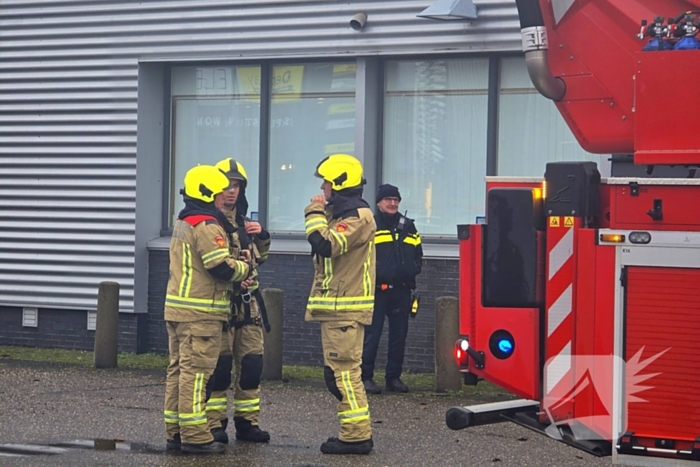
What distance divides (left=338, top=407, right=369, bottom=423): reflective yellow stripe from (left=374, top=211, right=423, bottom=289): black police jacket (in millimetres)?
3005

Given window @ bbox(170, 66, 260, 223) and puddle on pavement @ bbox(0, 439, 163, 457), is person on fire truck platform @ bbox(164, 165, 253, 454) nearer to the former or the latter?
puddle on pavement @ bbox(0, 439, 163, 457)

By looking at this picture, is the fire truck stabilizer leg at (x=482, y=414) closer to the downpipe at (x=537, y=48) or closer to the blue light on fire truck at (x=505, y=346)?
the blue light on fire truck at (x=505, y=346)

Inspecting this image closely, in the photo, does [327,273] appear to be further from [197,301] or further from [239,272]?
[197,301]

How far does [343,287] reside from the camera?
817cm

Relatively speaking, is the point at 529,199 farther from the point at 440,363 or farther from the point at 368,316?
the point at 440,363

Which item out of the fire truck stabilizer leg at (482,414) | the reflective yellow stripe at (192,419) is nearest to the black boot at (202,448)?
the reflective yellow stripe at (192,419)

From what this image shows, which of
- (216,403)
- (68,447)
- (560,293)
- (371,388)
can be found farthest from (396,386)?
(560,293)

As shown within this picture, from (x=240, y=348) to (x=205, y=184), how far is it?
1.25 m

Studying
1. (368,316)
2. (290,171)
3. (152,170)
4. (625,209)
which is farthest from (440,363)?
(625,209)

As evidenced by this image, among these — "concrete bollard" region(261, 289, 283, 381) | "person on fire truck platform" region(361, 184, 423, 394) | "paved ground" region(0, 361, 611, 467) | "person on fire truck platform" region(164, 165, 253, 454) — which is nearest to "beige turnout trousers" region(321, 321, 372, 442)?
"paved ground" region(0, 361, 611, 467)

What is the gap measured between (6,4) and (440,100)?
18.8ft

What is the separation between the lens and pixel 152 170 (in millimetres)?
14047

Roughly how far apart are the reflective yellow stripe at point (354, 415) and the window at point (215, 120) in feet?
19.9

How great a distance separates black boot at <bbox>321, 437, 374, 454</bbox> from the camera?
8.11 m
